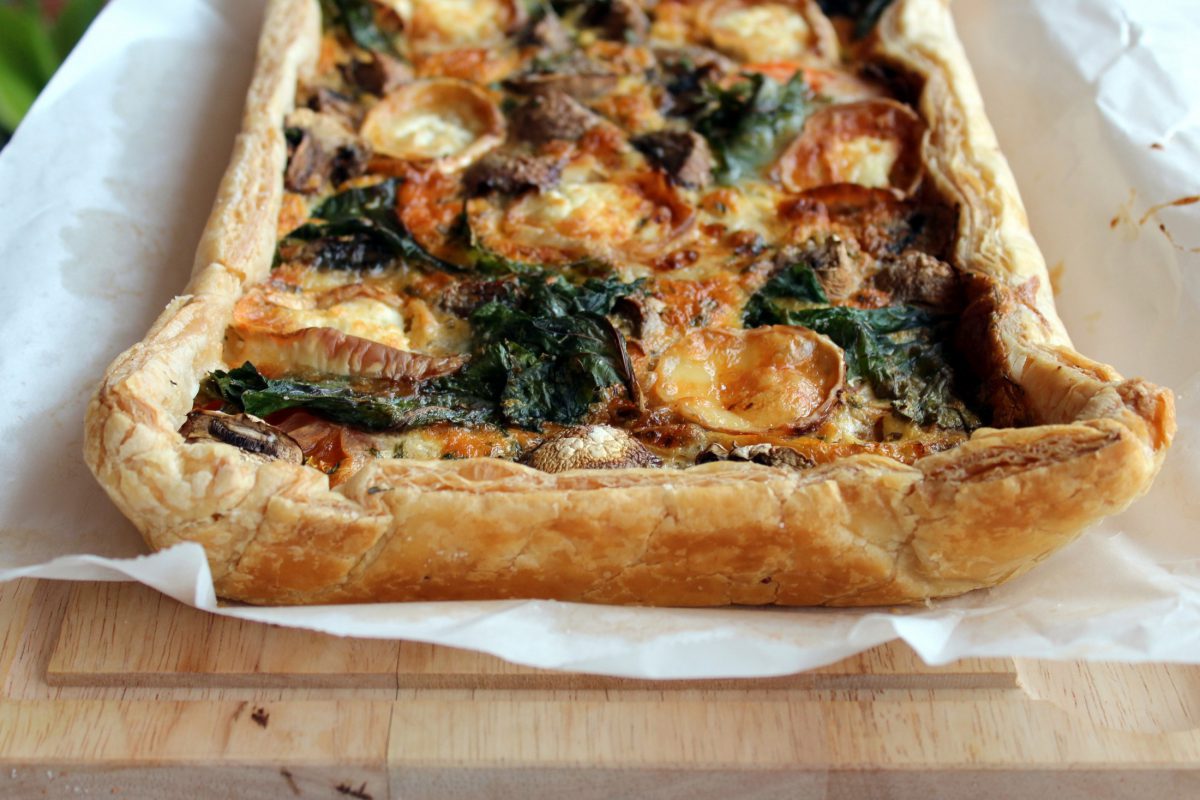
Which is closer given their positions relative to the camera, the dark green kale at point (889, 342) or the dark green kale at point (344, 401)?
the dark green kale at point (344, 401)

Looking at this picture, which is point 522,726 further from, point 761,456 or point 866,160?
point 866,160

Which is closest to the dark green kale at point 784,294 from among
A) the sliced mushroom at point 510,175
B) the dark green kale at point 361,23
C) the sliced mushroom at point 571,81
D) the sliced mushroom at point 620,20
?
the sliced mushroom at point 510,175

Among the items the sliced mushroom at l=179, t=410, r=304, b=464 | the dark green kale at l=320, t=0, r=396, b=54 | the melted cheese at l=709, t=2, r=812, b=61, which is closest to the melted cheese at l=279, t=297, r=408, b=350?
the sliced mushroom at l=179, t=410, r=304, b=464

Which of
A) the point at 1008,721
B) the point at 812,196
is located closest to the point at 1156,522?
the point at 1008,721

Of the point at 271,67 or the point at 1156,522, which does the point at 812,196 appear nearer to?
the point at 1156,522

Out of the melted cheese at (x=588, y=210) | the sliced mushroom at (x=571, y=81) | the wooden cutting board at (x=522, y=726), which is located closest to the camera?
the wooden cutting board at (x=522, y=726)

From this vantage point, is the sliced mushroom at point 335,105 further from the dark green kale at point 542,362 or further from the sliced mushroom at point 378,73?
the dark green kale at point 542,362
